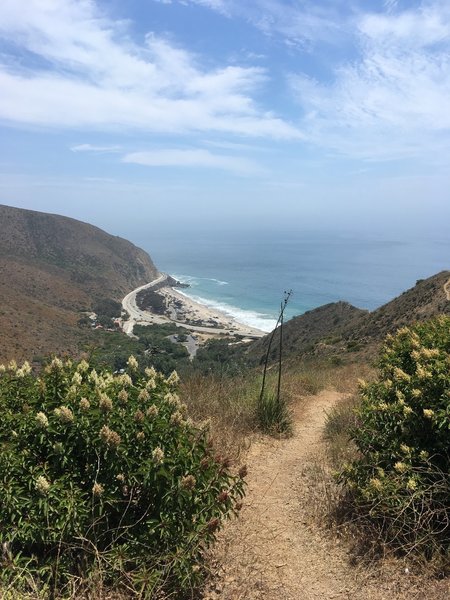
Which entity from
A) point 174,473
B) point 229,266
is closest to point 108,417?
point 174,473

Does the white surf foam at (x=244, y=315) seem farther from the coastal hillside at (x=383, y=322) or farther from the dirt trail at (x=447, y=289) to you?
the dirt trail at (x=447, y=289)

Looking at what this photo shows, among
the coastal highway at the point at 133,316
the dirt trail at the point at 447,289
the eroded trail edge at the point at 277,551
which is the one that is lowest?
the coastal highway at the point at 133,316

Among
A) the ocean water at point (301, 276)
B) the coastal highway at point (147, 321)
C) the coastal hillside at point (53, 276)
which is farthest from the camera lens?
the ocean water at point (301, 276)

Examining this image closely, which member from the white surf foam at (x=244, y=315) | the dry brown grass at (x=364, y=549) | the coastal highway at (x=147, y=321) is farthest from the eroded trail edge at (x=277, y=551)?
the white surf foam at (x=244, y=315)

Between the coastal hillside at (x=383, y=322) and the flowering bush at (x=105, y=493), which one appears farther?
the coastal hillside at (x=383, y=322)

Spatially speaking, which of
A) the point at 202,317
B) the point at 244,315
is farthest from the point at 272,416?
the point at 244,315

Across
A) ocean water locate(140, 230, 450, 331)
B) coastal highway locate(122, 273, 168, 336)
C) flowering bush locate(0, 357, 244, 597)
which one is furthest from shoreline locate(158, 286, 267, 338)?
flowering bush locate(0, 357, 244, 597)

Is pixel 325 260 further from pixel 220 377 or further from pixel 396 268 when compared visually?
pixel 220 377

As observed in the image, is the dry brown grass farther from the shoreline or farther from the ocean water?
the ocean water
